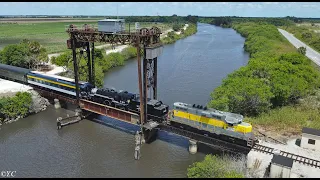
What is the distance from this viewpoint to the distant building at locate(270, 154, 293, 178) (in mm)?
21547

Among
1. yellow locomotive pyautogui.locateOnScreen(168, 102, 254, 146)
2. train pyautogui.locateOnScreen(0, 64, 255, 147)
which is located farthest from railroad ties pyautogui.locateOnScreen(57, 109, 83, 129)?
yellow locomotive pyautogui.locateOnScreen(168, 102, 254, 146)

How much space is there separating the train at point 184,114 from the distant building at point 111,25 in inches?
312

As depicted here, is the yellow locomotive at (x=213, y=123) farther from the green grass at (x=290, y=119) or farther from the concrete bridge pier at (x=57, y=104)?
the concrete bridge pier at (x=57, y=104)

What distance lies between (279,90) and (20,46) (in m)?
55.4

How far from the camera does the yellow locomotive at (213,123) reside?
26.5 m

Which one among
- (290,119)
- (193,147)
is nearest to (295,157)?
(290,119)

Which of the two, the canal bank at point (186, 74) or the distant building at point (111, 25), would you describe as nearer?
the distant building at point (111, 25)

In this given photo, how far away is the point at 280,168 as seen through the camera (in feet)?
71.4

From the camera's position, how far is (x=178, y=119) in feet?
99.6

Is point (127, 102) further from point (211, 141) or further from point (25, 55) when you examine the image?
point (25, 55)

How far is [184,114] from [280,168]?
11.3 metres

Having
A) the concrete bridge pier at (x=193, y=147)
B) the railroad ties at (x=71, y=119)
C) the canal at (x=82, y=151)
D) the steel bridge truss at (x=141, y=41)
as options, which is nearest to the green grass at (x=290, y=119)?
the concrete bridge pier at (x=193, y=147)

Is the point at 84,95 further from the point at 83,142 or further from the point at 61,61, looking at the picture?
the point at 61,61

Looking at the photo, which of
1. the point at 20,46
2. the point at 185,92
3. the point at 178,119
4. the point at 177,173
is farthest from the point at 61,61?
the point at 177,173
